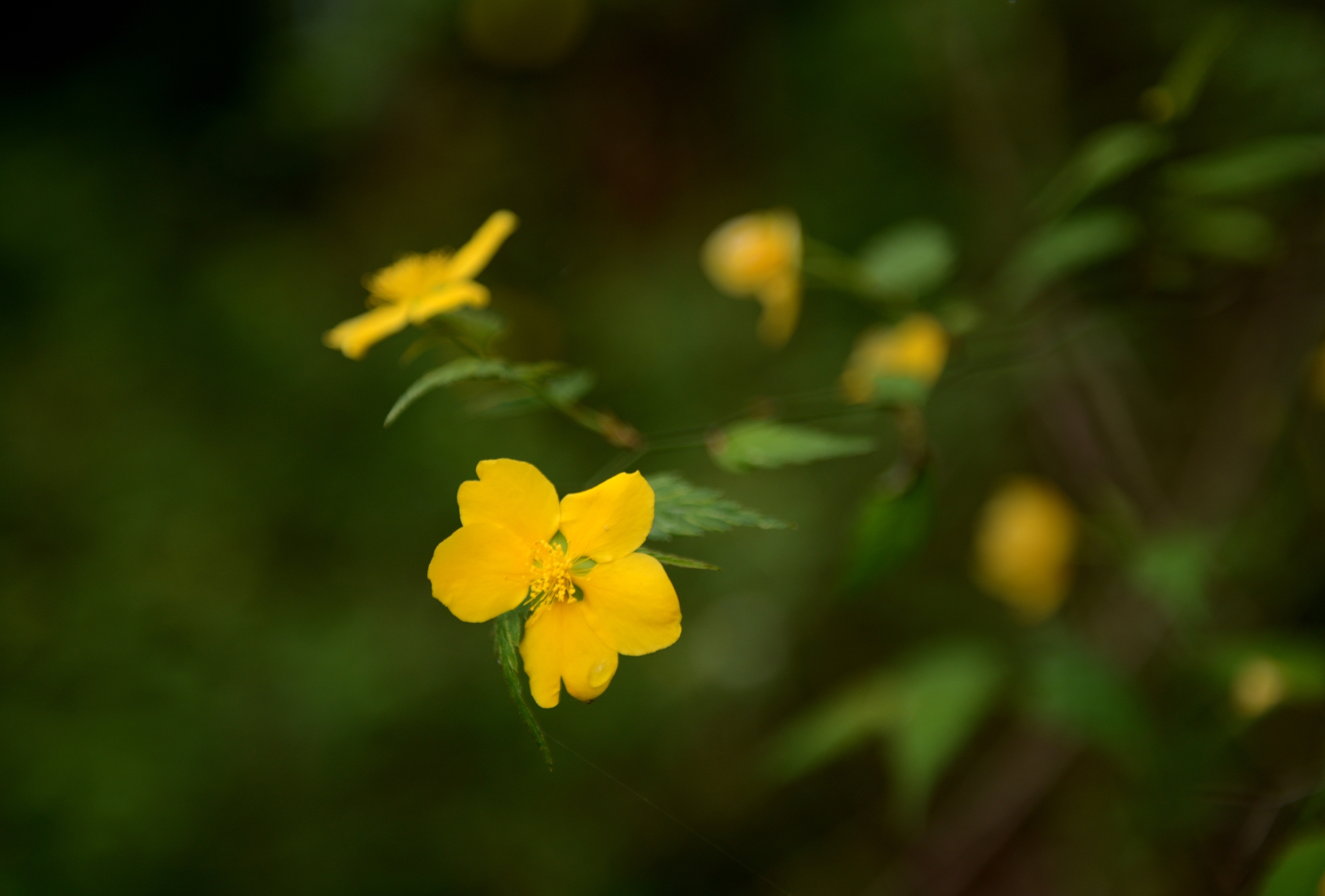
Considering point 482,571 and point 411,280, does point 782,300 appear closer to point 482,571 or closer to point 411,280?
point 411,280

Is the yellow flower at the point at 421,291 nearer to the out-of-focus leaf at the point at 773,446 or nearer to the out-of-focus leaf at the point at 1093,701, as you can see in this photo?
the out-of-focus leaf at the point at 773,446

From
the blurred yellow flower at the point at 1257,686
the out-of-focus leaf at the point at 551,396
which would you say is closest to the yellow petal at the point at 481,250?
the out-of-focus leaf at the point at 551,396

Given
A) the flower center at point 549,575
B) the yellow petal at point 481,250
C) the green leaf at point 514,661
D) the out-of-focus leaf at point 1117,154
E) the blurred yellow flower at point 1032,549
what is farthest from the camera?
the blurred yellow flower at point 1032,549

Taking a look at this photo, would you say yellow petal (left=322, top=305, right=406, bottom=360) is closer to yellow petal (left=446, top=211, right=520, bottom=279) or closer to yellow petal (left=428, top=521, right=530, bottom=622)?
yellow petal (left=446, top=211, right=520, bottom=279)

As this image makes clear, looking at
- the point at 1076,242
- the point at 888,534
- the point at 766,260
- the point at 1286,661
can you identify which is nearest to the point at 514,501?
the point at 888,534

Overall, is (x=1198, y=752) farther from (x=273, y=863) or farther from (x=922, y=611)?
(x=273, y=863)

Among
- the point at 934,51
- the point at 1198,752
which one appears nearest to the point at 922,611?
the point at 1198,752
